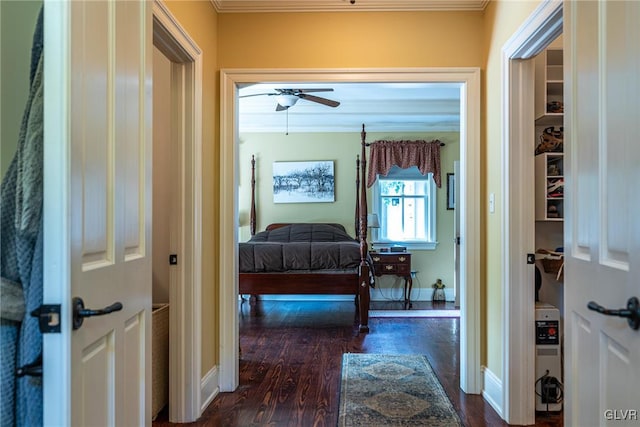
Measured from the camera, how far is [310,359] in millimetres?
3154

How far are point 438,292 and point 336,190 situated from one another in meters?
2.07

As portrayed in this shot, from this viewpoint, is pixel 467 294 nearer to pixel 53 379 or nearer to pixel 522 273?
pixel 522 273

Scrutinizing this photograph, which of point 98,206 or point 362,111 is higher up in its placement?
point 362,111

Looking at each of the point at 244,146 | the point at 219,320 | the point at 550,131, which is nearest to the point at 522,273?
the point at 550,131

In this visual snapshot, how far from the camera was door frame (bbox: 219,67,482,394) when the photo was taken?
2.50 metres

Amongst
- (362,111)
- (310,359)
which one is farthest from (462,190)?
(362,111)

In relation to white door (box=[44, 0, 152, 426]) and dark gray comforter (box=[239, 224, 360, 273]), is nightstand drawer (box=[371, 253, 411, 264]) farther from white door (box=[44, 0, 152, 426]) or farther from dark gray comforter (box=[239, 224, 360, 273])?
white door (box=[44, 0, 152, 426])

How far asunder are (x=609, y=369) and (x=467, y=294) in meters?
1.50

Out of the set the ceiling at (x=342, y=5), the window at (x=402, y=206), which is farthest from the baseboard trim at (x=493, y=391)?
the window at (x=402, y=206)

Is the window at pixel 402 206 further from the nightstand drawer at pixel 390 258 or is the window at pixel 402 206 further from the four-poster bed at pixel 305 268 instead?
the four-poster bed at pixel 305 268

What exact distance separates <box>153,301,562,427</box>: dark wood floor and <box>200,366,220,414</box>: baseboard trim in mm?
44

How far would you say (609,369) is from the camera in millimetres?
1033

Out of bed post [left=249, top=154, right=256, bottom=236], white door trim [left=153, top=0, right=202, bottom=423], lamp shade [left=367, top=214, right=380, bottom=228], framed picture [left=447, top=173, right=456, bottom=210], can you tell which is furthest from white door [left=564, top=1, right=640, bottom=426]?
bed post [left=249, top=154, right=256, bottom=236]

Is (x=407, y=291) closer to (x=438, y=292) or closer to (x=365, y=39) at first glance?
(x=438, y=292)
